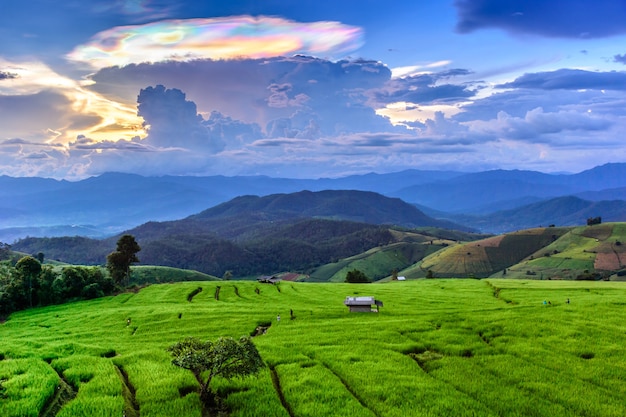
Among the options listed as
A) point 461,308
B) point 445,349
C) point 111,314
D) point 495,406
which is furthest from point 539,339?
point 111,314

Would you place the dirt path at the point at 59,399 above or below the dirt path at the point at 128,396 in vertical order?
above

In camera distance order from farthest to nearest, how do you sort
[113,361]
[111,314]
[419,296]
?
[419,296] < [111,314] < [113,361]

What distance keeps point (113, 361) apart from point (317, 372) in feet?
56.1

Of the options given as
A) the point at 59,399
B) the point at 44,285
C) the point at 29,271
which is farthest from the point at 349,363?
the point at 44,285

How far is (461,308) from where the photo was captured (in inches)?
2389

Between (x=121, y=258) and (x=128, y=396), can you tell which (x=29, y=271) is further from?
(x=128, y=396)

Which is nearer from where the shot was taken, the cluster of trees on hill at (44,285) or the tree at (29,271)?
the cluster of trees on hill at (44,285)

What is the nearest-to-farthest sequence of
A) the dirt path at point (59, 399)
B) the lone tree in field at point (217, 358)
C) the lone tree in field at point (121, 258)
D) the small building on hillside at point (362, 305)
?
the dirt path at point (59, 399)
the lone tree in field at point (217, 358)
the small building on hillside at point (362, 305)
the lone tree in field at point (121, 258)

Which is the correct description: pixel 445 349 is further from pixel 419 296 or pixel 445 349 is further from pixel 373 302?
pixel 419 296

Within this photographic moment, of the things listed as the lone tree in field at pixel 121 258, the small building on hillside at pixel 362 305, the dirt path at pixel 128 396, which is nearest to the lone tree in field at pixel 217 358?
the dirt path at pixel 128 396

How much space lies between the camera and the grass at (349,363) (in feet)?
80.3

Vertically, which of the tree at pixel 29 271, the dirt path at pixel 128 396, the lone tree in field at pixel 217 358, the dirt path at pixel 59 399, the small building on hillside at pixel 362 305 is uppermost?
the tree at pixel 29 271

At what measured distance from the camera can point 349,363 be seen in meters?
32.3

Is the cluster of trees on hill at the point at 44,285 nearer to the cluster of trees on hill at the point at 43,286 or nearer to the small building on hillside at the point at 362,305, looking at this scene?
the cluster of trees on hill at the point at 43,286
